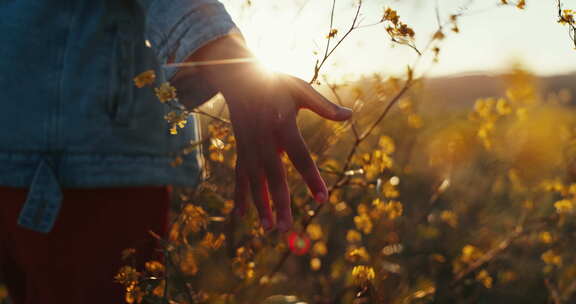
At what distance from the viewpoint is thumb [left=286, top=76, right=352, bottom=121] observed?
32.2 inches

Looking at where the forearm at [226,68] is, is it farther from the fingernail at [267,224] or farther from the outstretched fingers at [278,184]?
the fingernail at [267,224]

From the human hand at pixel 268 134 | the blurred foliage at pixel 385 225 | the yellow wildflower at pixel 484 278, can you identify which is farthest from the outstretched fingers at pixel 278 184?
the yellow wildflower at pixel 484 278

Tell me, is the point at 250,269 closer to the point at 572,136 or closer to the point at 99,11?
the point at 99,11

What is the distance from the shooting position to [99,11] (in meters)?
1.15

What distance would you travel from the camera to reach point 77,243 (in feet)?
3.91

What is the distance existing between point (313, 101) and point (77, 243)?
752mm

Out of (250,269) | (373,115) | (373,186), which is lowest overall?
(250,269)

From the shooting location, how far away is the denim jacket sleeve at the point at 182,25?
2.96ft

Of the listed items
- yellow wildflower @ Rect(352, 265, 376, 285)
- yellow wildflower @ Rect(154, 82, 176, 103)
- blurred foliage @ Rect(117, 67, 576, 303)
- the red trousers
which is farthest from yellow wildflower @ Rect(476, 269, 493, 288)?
yellow wildflower @ Rect(154, 82, 176, 103)

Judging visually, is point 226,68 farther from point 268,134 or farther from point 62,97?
point 62,97

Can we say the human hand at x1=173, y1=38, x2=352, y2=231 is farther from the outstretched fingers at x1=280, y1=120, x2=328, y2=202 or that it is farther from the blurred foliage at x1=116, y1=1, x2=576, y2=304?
the blurred foliage at x1=116, y1=1, x2=576, y2=304

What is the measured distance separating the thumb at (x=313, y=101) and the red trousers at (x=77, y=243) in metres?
0.60

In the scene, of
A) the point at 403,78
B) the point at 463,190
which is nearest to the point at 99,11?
the point at 403,78

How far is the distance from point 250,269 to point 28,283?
0.67 m
